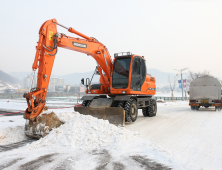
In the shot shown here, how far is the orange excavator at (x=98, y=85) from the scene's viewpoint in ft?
Answer: 20.0

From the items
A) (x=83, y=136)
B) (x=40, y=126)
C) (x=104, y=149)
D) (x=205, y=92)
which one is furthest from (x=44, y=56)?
(x=205, y=92)

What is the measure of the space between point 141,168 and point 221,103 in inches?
600

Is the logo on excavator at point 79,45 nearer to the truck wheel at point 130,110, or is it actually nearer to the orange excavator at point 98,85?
the orange excavator at point 98,85

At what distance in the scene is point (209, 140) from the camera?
6.05m

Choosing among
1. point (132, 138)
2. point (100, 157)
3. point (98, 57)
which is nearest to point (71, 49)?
point (98, 57)

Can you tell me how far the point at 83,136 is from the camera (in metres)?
5.64

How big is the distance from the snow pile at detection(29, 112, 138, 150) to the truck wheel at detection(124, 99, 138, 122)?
178cm

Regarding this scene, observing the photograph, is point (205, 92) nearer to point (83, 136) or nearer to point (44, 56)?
point (83, 136)

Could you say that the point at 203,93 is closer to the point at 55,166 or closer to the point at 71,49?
the point at 71,49

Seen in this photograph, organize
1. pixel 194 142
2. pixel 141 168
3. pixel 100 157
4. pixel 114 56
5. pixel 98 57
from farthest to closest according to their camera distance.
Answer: pixel 114 56
pixel 98 57
pixel 194 142
pixel 100 157
pixel 141 168

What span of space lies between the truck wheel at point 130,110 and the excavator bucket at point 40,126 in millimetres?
3300

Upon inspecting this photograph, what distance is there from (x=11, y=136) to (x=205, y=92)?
14.7 meters

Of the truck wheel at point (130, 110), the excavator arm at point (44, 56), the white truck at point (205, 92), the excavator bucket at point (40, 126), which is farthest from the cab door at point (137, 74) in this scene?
the white truck at point (205, 92)

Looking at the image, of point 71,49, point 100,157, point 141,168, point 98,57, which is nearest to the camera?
point 141,168
